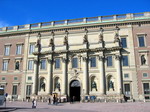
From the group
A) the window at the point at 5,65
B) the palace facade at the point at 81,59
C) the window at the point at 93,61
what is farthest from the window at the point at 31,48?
the window at the point at 93,61

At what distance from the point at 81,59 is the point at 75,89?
7255 millimetres

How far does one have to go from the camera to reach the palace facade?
118ft

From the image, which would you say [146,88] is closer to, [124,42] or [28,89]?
[124,42]

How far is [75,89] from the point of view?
3991 centimetres

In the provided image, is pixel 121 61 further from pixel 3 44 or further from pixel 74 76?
pixel 3 44

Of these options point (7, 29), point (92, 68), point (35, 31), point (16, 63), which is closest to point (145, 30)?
point (92, 68)

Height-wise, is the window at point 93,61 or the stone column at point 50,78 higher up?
the window at point 93,61

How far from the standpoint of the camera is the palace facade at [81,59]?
118 feet

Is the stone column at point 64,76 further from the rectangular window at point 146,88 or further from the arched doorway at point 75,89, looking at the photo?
the rectangular window at point 146,88

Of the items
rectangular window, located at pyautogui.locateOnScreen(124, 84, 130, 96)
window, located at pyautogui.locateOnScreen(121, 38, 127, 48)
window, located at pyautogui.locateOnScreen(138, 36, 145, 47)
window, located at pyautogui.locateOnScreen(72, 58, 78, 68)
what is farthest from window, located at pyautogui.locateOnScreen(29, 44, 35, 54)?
window, located at pyautogui.locateOnScreen(138, 36, 145, 47)

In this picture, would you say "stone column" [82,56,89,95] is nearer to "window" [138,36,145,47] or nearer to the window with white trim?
"window" [138,36,145,47]

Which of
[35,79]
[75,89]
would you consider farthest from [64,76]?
[35,79]

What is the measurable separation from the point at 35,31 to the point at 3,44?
9753 mm

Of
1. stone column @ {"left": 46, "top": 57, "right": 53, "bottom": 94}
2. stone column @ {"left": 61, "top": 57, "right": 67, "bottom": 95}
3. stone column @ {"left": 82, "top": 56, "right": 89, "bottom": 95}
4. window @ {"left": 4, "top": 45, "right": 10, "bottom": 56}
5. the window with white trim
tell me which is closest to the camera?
stone column @ {"left": 82, "top": 56, "right": 89, "bottom": 95}
